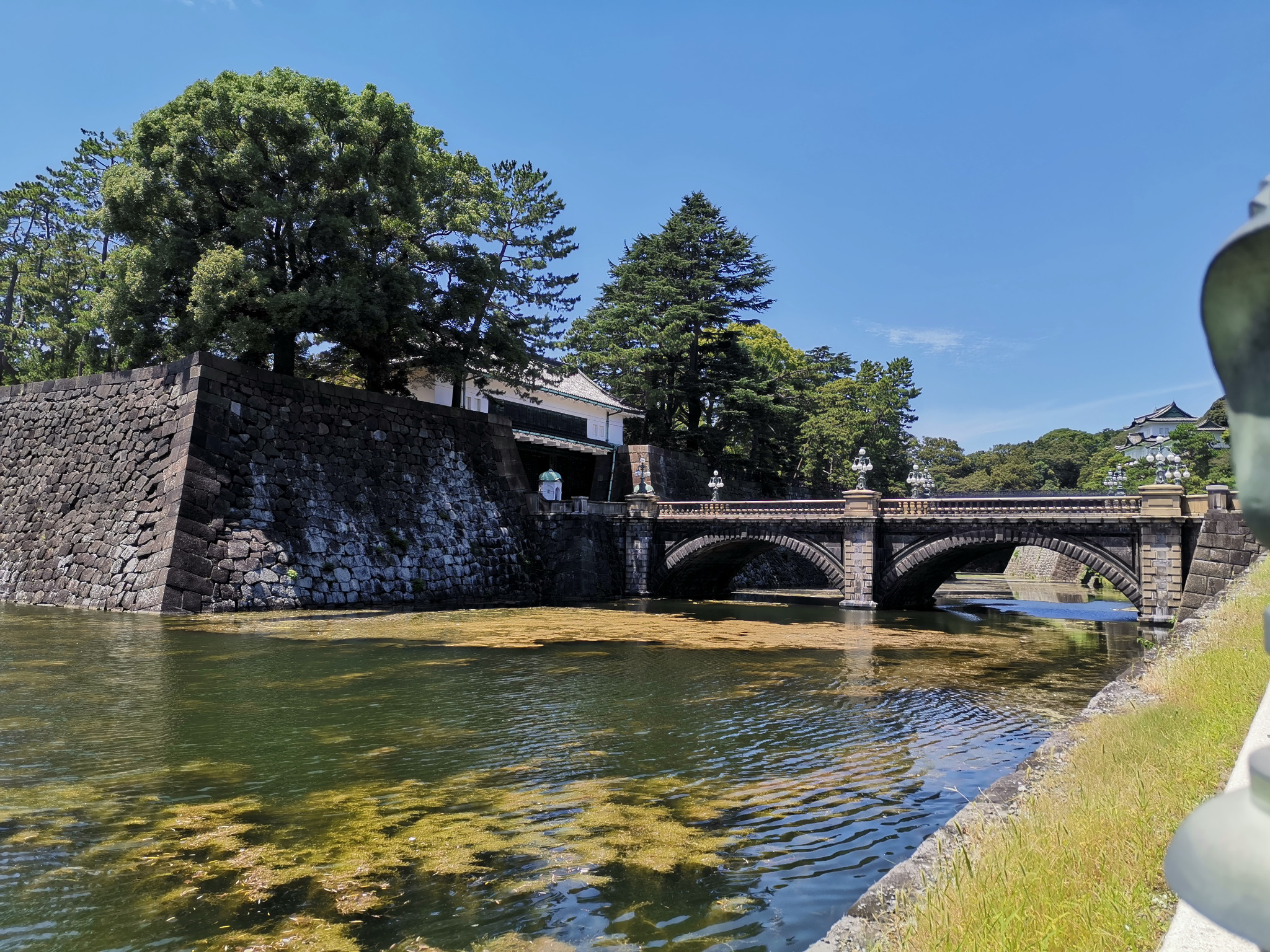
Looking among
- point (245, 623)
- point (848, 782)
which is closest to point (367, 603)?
point (245, 623)

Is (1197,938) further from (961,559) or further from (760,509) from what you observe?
(961,559)

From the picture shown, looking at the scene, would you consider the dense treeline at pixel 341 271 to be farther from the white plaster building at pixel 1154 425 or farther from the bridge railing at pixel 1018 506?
the white plaster building at pixel 1154 425

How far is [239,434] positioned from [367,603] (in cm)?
676

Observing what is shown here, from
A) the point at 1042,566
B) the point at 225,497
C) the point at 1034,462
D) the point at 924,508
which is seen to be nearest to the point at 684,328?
the point at 924,508

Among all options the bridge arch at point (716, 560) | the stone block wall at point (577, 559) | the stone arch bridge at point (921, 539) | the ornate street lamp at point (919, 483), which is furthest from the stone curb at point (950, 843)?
the ornate street lamp at point (919, 483)

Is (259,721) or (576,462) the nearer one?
(259,721)

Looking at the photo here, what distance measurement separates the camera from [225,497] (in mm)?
26047

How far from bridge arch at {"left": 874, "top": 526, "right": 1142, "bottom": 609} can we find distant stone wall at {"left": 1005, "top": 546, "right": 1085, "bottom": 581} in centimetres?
2746

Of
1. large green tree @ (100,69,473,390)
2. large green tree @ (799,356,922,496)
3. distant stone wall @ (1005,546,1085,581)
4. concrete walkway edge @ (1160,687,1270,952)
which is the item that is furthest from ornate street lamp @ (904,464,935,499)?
concrete walkway edge @ (1160,687,1270,952)

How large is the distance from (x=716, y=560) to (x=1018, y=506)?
1409cm

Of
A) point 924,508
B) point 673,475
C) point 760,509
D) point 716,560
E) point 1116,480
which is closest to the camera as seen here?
point 924,508

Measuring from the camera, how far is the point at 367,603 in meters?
28.4

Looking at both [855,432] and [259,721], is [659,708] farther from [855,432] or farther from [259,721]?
[855,432]

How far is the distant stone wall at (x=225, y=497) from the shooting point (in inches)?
991
